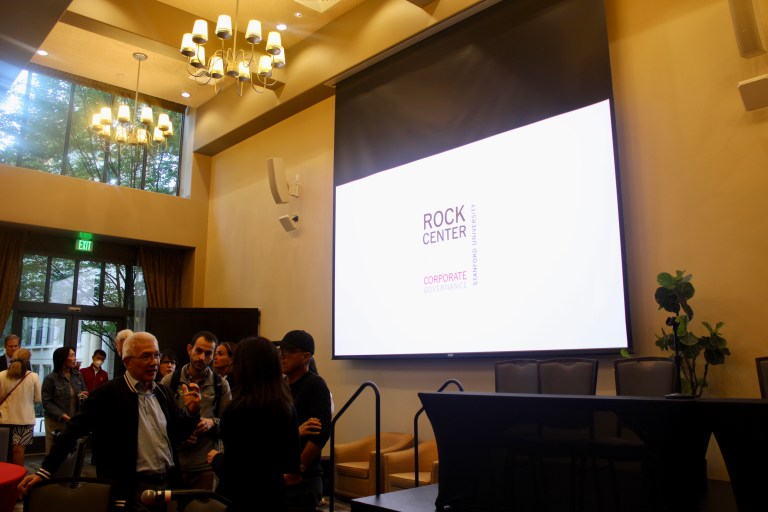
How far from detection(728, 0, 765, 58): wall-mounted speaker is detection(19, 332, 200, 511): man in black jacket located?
4341mm

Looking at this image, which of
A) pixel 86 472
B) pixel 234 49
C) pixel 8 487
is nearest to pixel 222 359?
pixel 8 487

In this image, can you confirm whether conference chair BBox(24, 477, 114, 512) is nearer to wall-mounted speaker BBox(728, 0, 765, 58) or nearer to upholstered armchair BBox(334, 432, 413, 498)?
upholstered armchair BBox(334, 432, 413, 498)

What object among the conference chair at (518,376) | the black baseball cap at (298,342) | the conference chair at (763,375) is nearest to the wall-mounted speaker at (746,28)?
the conference chair at (763,375)

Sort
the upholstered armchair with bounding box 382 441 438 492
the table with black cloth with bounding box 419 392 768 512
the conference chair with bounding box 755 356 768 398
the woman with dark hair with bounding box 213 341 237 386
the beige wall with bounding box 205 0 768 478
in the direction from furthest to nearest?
the upholstered armchair with bounding box 382 441 438 492 < the woman with dark hair with bounding box 213 341 237 386 < the beige wall with bounding box 205 0 768 478 < the conference chair with bounding box 755 356 768 398 < the table with black cloth with bounding box 419 392 768 512

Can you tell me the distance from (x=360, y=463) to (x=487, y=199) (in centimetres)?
307

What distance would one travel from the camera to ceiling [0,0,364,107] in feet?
25.1

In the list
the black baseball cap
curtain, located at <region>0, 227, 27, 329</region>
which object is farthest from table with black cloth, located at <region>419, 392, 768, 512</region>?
curtain, located at <region>0, 227, 27, 329</region>

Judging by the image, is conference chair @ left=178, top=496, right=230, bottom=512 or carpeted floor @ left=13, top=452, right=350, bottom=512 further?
carpeted floor @ left=13, top=452, right=350, bottom=512

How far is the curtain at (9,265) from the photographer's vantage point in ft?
29.3

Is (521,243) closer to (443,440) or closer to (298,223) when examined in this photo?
(443,440)

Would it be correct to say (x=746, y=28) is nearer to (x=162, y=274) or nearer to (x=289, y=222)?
(x=289, y=222)

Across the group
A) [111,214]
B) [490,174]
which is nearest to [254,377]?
[490,174]

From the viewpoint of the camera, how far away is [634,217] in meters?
4.92

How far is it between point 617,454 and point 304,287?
644 centimetres
